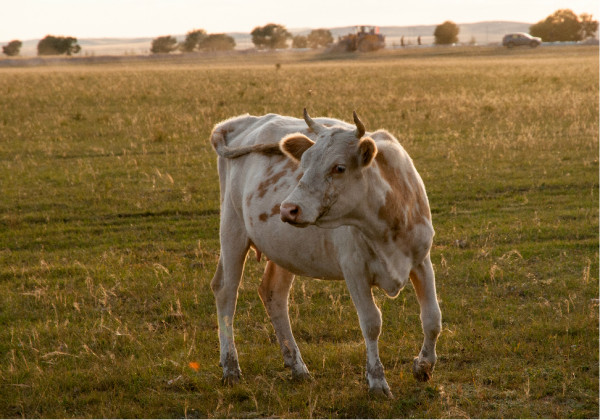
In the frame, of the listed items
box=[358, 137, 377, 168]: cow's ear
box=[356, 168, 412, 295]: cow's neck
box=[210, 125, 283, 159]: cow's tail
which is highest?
box=[358, 137, 377, 168]: cow's ear

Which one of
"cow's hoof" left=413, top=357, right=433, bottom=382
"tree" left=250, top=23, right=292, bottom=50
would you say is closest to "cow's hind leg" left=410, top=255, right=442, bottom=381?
"cow's hoof" left=413, top=357, right=433, bottom=382

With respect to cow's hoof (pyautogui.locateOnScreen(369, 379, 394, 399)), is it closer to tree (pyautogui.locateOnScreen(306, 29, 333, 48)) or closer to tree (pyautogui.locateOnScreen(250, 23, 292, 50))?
tree (pyautogui.locateOnScreen(306, 29, 333, 48))

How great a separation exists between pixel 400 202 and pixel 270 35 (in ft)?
363

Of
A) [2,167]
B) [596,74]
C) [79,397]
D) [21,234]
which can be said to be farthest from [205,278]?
[596,74]

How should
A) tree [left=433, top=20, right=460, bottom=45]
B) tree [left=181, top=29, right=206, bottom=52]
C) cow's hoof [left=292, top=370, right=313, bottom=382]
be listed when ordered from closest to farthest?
cow's hoof [left=292, top=370, right=313, bottom=382]
tree [left=433, top=20, right=460, bottom=45]
tree [left=181, top=29, right=206, bottom=52]

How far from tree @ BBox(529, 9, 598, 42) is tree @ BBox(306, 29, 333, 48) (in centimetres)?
3202

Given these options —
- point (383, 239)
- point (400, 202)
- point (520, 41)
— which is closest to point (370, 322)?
point (383, 239)

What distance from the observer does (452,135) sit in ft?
52.4

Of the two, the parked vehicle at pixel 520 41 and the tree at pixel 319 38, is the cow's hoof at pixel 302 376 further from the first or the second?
the tree at pixel 319 38

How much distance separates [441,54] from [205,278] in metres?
62.0

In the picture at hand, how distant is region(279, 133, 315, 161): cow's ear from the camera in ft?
16.0

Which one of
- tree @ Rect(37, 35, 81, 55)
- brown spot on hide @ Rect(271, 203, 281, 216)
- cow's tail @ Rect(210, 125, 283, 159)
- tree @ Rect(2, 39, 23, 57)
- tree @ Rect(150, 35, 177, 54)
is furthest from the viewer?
tree @ Rect(2, 39, 23, 57)

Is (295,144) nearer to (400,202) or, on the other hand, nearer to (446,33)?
(400,202)

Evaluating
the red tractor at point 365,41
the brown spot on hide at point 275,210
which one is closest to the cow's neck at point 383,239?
the brown spot on hide at point 275,210
